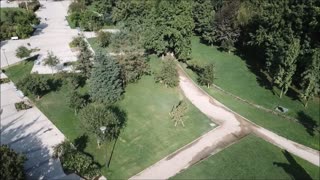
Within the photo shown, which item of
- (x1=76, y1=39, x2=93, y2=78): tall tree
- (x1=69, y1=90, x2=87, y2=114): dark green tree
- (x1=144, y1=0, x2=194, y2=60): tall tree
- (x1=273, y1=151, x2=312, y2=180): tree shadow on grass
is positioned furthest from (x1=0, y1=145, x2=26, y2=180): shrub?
(x1=144, y1=0, x2=194, y2=60): tall tree

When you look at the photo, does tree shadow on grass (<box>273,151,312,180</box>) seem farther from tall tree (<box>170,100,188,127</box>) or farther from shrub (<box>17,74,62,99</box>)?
shrub (<box>17,74,62,99</box>)

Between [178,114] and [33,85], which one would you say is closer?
[178,114]

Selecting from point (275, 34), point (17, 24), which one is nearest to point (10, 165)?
point (275, 34)

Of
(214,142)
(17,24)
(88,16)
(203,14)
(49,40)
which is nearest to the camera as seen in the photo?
(214,142)

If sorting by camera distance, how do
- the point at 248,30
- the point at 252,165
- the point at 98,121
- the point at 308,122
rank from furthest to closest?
1. the point at 248,30
2. the point at 308,122
3. the point at 252,165
4. the point at 98,121

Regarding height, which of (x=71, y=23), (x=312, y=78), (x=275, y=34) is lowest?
(x=71, y=23)

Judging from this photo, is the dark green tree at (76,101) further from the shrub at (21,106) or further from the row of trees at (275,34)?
the row of trees at (275,34)

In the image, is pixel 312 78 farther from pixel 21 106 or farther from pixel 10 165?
pixel 21 106

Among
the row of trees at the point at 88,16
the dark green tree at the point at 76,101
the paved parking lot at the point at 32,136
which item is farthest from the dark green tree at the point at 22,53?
the dark green tree at the point at 76,101
